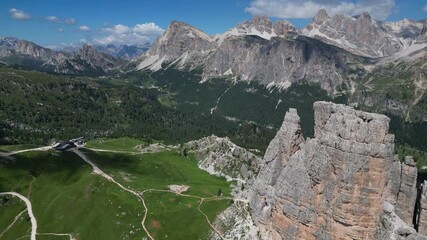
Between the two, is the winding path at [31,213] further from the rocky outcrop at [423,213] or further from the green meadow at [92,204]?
the rocky outcrop at [423,213]

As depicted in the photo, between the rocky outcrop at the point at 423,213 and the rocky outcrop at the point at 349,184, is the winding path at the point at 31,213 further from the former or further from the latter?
the rocky outcrop at the point at 423,213

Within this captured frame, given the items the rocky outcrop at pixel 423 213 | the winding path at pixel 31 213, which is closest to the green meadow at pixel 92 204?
the winding path at pixel 31 213

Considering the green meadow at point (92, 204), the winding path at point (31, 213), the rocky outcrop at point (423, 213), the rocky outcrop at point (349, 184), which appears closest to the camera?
the rocky outcrop at point (423, 213)

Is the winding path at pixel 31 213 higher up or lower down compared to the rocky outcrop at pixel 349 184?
lower down

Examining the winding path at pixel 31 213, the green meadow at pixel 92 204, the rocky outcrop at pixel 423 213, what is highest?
the rocky outcrop at pixel 423 213

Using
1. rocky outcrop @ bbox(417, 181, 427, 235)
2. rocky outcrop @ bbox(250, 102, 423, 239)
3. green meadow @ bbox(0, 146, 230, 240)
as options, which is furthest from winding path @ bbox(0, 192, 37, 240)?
rocky outcrop @ bbox(417, 181, 427, 235)

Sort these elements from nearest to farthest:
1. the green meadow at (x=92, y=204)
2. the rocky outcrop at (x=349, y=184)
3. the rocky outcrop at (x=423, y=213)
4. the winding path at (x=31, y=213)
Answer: the rocky outcrop at (x=423, y=213) < the rocky outcrop at (x=349, y=184) < the green meadow at (x=92, y=204) < the winding path at (x=31, y=213)

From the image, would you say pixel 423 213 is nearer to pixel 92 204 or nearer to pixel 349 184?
pixel 349 184

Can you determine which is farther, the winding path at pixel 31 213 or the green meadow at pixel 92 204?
the winding path at pixel 31 213

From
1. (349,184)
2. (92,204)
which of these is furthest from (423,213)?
(92,204)
